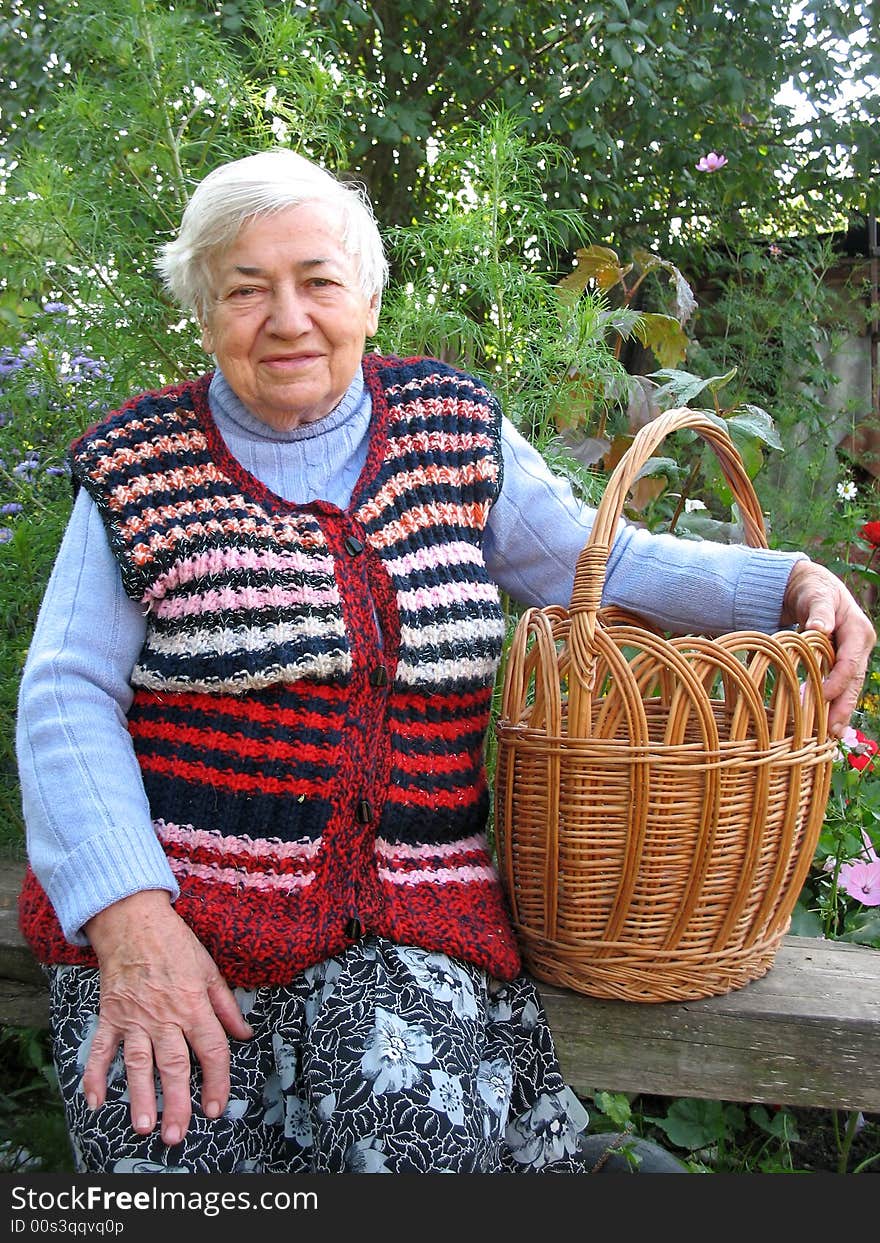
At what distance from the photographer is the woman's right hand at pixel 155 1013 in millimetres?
1214

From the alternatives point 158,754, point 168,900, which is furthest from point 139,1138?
point 158,754

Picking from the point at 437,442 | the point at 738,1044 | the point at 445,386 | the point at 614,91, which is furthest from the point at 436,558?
the point at 614,91

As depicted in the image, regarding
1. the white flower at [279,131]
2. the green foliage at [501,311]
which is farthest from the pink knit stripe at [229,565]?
the white flower at [279,131]

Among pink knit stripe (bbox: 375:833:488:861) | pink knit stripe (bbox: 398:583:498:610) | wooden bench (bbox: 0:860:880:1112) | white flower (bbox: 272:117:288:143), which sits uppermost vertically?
white flower (bbox: 272:117:288:143)

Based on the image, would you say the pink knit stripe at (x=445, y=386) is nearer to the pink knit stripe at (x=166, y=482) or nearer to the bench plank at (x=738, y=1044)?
the pink knit stripe at (x=166, y=482)

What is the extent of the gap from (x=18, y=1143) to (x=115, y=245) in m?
1.50

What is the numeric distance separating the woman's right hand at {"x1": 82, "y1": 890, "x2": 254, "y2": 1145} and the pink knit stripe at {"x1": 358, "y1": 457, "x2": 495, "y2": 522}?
0.55 meters

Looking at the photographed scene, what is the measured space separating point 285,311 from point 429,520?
323 millimetres

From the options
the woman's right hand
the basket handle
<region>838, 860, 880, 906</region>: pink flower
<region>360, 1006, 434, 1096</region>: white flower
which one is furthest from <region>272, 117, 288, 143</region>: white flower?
<region>838, 860, 880, 906</region>: pink flower

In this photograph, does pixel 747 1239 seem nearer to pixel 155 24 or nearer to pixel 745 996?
pixel 745 996

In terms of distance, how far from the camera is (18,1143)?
181 cm

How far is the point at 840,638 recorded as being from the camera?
1437 millimetres

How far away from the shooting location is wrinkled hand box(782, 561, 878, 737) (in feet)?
4.65

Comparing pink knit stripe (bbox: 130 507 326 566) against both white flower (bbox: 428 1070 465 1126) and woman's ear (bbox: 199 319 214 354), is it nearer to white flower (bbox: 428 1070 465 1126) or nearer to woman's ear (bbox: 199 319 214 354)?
woman's ear (bbox: 199 319 214 354)
